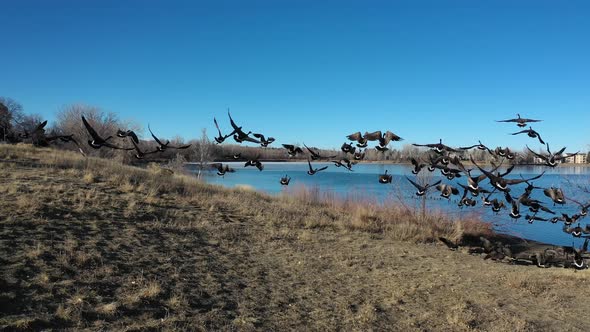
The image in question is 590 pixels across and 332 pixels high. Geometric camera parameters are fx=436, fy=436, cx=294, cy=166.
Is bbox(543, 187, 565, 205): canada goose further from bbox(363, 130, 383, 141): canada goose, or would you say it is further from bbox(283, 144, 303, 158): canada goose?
bbox(283, 144, 303, 158): canada goose

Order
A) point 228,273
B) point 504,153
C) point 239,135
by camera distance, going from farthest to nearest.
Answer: point 228,273, point 504,153, point 239,135

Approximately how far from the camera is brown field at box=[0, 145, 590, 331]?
24.4ft

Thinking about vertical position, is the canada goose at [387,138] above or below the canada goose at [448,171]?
above

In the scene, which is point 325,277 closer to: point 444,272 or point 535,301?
point 444,272

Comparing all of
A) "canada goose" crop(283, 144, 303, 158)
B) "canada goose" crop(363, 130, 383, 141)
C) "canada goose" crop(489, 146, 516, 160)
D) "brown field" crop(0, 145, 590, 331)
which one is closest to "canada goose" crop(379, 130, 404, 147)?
"canada goose" crop(363, 130, 383, 141)

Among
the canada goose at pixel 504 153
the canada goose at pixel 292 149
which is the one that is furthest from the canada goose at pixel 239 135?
the canada goose at pixel 504 153

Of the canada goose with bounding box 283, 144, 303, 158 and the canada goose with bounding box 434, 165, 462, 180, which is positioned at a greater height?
the canada goose with bounding box 283, 144, 303, 158

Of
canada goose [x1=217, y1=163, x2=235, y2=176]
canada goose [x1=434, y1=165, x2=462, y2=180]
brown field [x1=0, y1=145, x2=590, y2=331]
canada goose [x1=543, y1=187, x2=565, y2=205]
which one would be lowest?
brown field [x1=0, y1=145, x2=590, y2=331]

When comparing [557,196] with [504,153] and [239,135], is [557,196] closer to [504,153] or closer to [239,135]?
[504,153]

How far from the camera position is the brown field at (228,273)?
7441 millimetres

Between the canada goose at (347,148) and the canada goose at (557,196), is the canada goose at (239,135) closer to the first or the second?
the canada goose at (347,148)

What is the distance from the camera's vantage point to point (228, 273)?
1017cm

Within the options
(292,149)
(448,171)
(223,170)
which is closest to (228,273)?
(223,170)

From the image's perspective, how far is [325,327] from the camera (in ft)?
24.4
